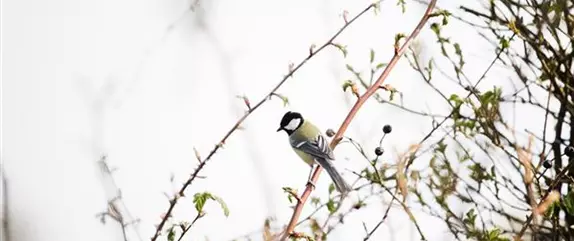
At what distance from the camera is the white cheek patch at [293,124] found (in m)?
1.01

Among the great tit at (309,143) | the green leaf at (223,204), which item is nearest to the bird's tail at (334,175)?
the great tit at (309,143)

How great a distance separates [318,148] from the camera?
96cm

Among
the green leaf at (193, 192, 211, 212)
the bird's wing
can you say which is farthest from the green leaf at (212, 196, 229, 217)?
the bird's wing

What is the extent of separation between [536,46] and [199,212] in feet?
3.48

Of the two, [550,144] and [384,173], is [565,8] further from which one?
[384,173]

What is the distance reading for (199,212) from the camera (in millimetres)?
864

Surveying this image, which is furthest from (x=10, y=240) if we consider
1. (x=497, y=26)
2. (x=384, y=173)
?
(x=497, y=26)

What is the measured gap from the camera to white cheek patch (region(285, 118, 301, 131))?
101cm

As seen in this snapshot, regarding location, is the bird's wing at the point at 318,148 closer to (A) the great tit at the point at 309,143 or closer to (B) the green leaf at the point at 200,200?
(A) the great tit at the point at 309,143

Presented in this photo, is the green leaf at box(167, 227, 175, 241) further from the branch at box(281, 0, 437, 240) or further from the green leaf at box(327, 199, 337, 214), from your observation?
the green leaf at box(327, 199, 337, 214)

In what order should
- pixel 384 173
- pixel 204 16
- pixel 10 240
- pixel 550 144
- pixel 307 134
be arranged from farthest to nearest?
pixel 550 144 → pixel 384 173 → pixel 204 16 → pixel 307 134 → pixel 10 240

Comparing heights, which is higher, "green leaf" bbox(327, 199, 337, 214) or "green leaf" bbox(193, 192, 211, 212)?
"green leaf" bbox(327, 199, 337, 214)

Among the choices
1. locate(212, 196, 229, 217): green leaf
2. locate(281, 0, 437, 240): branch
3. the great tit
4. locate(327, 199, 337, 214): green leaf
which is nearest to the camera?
locate(281, 0, 437, 240): branch

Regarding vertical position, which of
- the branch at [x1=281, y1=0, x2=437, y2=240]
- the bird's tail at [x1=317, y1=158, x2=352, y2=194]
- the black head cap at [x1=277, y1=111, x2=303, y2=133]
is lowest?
the branch at [x1=281, y1=0, x2=437, y2=240]
